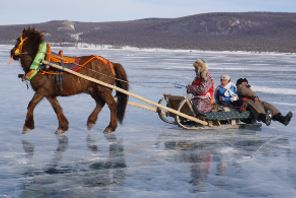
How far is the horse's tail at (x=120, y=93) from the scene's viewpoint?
30.7 feet

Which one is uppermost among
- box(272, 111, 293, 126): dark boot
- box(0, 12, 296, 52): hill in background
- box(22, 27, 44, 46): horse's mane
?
box(0, 12, 296, 52): hill in background

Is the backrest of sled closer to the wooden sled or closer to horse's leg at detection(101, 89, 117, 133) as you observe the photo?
the wooden sled

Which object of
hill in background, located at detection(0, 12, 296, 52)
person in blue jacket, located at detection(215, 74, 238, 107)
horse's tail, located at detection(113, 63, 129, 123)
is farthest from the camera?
hill in background, located at detection(0, 12, 296, 52)

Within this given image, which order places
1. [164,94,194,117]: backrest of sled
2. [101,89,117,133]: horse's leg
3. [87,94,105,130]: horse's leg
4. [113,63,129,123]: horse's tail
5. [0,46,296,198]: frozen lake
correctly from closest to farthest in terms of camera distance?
[0,46,296,198]: frozen lake
[101,89,117,133]: horse's leg
[87,94,105,130]: horse's leg
[113,63,129,123]: horse's tail
[164,94,194,117]: backrest of sled

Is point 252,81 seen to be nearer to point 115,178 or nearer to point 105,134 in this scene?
point 105,134

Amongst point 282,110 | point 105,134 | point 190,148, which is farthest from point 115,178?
point 282,110

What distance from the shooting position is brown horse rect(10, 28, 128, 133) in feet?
28.1

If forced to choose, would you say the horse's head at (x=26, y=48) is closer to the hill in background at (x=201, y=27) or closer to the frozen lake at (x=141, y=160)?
the frozen lake at (x=141, y=160)

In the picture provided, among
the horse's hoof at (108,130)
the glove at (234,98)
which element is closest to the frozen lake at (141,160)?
the horse's hoof at (108,130)

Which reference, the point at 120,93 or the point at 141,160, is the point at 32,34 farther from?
the point at 141,160

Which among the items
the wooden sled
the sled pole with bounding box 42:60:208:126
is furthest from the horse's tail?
the wooden sled

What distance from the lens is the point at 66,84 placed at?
8773 millimetres

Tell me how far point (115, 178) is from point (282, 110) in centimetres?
657

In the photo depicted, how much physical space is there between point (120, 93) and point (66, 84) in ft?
3.53
